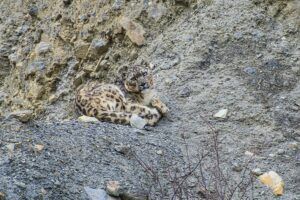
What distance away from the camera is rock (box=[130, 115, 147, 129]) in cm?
856

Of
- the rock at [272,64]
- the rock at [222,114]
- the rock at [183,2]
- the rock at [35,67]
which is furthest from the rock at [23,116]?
the rock at [35,67]

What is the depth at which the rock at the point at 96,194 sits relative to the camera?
6715 millimetres

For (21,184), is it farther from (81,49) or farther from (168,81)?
(81,49)

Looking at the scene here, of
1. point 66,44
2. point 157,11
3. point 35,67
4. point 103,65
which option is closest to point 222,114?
point 157,11

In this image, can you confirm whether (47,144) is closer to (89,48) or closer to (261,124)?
(261,124)

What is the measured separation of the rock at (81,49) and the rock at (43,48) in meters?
0.70

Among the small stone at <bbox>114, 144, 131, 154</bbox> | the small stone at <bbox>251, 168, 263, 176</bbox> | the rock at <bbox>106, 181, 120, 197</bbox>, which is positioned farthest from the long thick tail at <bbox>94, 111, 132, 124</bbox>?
the rock at <bbox>106, 181, 120, 197</bbox>

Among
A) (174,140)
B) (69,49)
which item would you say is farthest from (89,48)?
(174,140)

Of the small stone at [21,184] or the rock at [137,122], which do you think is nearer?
the small stone at [21,184]

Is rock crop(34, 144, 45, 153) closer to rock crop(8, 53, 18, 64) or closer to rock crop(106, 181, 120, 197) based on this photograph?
rock crop(106, 181, 120, 197)

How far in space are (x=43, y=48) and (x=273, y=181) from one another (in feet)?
18.3

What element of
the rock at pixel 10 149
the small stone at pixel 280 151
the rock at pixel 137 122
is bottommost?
the small stone at pixel 280 151

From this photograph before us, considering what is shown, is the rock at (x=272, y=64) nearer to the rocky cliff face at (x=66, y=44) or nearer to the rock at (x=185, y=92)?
the rock at (x=185, y=92)

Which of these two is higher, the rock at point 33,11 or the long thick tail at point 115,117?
the long thick tail at point 115,117
